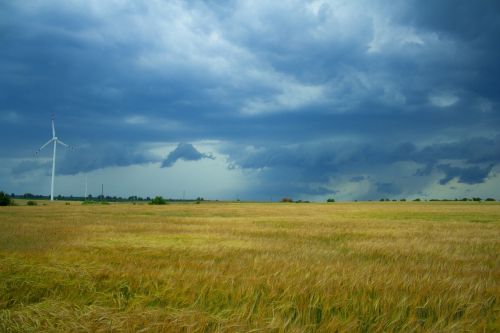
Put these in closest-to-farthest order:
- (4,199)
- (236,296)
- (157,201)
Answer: (236,296) → (4,199) → (157,201)

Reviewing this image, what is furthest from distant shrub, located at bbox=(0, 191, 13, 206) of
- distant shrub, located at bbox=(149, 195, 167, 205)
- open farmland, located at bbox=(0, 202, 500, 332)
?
open farmland, located at bbox=(0, 202, 500, 332)

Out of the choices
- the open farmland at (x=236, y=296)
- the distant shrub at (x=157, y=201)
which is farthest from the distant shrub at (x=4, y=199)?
the open farmland at (x=236, y=296)

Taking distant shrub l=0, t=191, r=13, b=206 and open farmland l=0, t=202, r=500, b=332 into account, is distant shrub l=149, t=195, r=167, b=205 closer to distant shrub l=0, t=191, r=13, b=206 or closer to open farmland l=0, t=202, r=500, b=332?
distant shrub l=0, t=191, r=13, b=206

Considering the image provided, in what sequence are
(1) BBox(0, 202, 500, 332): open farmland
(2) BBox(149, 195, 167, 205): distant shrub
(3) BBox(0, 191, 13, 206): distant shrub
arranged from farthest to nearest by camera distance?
(2) BBox(149, 195, 167, 205): distant shrub → (3) BBox(0, 191, 13, 206): distant shrub → (1) BBox(0, 202, 500, 332): open farmland

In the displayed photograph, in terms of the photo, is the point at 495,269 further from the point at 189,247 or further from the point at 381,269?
the point at 189,247

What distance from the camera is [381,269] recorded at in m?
8.17

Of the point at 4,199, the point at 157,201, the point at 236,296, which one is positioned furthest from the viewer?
the point at 157,201

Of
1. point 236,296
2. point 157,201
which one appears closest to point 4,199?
point 157,201

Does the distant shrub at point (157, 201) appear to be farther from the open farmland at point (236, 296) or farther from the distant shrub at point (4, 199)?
the open farmland at point (236, 296)

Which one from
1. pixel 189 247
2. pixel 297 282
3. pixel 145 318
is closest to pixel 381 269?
pixel 297 282

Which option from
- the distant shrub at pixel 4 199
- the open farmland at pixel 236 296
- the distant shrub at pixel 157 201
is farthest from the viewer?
the distant shrub at pixel 157 201

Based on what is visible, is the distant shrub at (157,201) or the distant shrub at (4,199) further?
the distant shrub at (157,201)

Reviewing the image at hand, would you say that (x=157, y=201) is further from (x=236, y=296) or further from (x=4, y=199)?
(x=236, y=296)

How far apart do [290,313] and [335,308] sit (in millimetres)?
702
